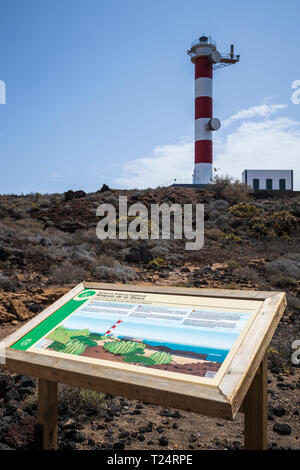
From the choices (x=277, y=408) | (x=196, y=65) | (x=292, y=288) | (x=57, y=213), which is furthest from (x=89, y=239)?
(x=196, y=65)

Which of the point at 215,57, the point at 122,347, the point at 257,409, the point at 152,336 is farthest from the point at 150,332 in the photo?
the point at 215,57

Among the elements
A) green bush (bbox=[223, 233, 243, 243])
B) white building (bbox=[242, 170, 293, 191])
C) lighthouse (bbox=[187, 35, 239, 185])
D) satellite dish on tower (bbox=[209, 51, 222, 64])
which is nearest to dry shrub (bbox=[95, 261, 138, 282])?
green bush (bbox=[223, 233, 243, 243])

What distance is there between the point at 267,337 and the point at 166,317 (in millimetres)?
709

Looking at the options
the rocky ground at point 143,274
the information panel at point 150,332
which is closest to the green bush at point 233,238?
the rocky ground at point 143,274

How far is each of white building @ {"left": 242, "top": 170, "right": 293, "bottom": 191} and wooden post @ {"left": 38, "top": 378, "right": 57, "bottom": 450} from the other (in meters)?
33.3

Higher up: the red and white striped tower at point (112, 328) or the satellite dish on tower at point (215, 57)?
the satellite dish on tower at point (215, 57)

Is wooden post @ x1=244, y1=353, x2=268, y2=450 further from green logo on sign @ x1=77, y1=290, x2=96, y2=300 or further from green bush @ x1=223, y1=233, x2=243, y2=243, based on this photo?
Result: green bush @ x1=223, y1=233, x2=243, y2=243

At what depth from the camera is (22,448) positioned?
296cm

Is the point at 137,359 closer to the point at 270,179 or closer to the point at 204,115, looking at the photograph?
the point at 204,115

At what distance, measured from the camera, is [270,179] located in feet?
113

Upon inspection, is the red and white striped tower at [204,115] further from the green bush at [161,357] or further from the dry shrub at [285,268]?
the green bush at [161,357]

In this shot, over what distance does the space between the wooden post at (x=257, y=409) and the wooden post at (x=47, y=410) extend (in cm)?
148

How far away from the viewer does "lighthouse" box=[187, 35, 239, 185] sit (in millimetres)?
27891

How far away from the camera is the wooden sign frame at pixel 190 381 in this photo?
1.88m
